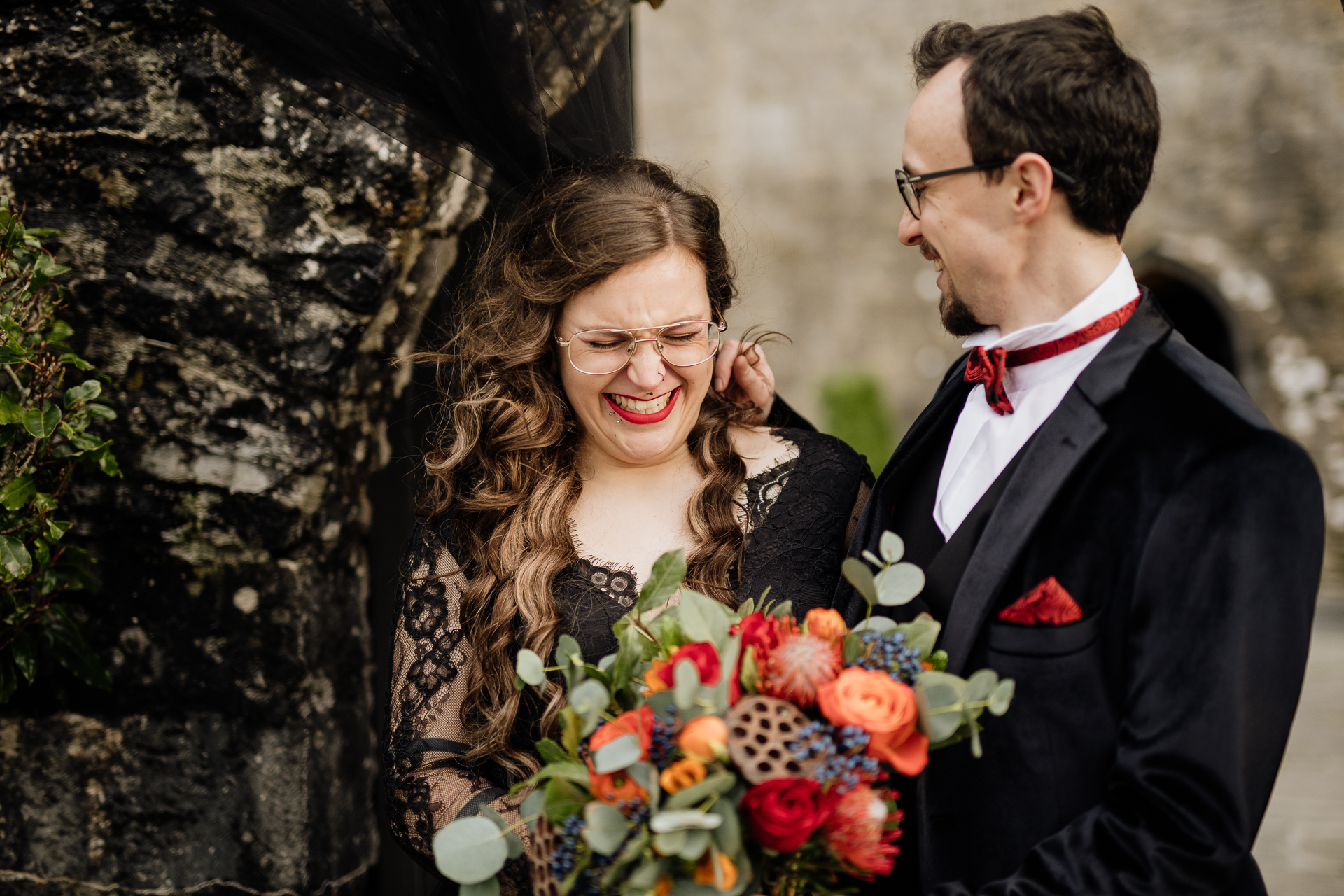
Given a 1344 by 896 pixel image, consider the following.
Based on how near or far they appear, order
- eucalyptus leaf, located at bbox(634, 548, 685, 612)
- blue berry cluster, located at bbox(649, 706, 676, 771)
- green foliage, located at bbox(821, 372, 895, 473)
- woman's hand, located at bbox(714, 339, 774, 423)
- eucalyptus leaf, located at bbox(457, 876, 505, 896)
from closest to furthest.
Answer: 1. blue berry cluster, located at bbox(649, 706, 676, 771)
2. eucalyptus leaf, located at bbox(457, 876, 505, 896)
3. eucalyptus leaf, located at bbox(634, 548, 685, 612)
4. woman's hand, located at bbox(714, 339, 774, 423)
5. green foliage, located at bbox(821, 372, 895, 473)

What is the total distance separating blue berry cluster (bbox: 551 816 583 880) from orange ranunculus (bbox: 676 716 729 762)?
20 centimetres

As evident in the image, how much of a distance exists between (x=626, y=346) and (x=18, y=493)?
3.77ft

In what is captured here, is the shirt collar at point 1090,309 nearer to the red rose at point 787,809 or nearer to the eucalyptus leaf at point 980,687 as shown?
the eucalyptus leaf at point 980,687

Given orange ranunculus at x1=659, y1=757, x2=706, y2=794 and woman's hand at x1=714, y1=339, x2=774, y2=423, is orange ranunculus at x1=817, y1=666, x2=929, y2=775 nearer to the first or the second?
orange ranunculus at x1=659, y1=757, x2=706, y2=794

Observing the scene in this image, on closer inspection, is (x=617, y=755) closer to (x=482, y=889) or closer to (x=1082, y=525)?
(x=482, y=889)

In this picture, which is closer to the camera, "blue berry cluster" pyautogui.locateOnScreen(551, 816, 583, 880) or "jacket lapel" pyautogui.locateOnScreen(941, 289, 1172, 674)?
"blue berry cluster" pyautogui.locateOnScreen(551, 816, 583, 880)

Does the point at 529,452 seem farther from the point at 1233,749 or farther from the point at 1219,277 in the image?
the point at 1219,277

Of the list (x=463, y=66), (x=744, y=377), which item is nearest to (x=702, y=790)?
(x=744, y=377)

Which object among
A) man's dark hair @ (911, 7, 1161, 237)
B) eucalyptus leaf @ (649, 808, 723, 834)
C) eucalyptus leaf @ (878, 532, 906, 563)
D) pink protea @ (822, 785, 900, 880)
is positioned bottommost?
pink protea @ (822, 785, 900, 880)

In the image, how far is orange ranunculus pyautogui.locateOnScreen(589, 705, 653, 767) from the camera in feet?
3.85

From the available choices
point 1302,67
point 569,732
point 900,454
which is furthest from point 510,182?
point 1302,67

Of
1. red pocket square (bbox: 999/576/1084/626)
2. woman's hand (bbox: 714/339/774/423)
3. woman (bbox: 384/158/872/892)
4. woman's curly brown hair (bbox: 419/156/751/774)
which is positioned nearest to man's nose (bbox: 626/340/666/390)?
woman (bbox: 384/158/872/892)

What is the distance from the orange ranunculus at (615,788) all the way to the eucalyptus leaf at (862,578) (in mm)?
424

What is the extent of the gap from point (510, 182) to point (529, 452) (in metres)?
0.63
